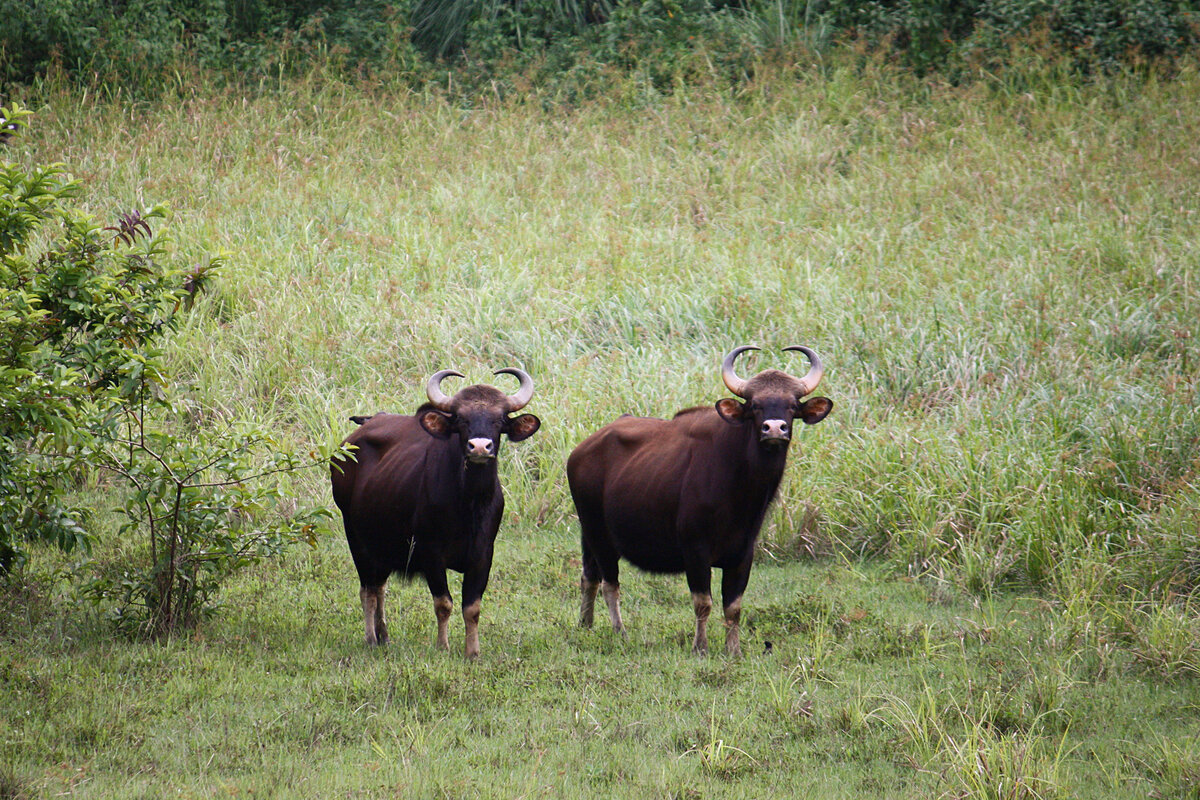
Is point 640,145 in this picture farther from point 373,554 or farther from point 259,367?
point 373,554

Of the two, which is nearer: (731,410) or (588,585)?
(731,410)

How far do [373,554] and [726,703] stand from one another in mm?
2414

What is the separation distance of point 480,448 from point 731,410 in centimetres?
154

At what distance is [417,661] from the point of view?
6.34 m

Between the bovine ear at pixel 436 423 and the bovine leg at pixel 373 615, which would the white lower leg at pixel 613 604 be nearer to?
the bovine leg at pixel 373 615

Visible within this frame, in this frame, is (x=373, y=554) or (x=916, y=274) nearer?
(x=373, y=554)

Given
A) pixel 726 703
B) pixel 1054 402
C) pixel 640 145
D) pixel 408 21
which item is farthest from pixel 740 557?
pixel 408 21

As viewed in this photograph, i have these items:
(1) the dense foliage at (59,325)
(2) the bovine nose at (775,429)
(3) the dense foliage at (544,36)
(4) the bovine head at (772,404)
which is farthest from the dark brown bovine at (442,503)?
(3) the dense foliage at (544,36)

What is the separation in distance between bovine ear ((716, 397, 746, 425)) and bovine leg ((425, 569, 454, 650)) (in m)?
1.88

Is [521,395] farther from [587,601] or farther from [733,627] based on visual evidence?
[733,627]

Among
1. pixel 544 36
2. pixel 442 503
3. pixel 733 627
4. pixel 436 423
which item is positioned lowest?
pixel 733 627

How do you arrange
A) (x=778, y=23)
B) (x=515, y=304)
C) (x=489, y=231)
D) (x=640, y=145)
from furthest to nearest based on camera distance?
(x=778, y=23)
(x=640, y=145)
(x=489, y=231)
(x=515, y=304)

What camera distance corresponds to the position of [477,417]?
6406 millimetres

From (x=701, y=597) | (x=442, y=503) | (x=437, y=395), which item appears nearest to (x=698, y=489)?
(x=701, y=597)
